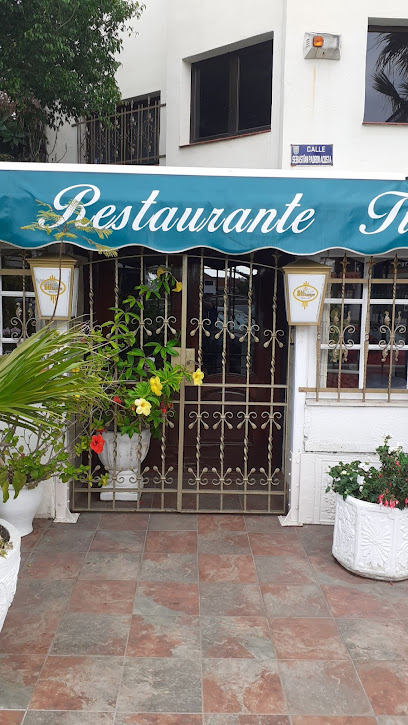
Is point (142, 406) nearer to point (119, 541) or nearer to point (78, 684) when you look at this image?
Result: point (119, 541)

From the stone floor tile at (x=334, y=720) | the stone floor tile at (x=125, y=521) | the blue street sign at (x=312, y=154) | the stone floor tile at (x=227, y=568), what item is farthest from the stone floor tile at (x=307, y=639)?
the blue street sign at (x=312, y=154)

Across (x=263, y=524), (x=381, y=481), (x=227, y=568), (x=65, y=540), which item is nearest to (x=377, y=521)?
(x=381, y=481)

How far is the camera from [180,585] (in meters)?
4.25

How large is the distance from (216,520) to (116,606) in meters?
1.65

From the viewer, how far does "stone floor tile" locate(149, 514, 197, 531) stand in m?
5.22

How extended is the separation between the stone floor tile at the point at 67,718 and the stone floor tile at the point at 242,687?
507mm

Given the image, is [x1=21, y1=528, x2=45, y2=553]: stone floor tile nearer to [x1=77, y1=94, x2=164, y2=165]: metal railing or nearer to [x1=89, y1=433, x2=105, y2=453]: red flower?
[x1=89, y1=433, x2=105, y2=453]: red flower

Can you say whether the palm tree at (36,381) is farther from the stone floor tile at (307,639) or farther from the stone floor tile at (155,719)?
the stone floor tile at (307,639)

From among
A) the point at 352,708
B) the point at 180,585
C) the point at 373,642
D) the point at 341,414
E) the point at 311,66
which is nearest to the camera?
the point at 352,708

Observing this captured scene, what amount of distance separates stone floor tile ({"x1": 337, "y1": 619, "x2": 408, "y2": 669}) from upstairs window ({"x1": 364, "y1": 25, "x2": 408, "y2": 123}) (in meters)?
4.72

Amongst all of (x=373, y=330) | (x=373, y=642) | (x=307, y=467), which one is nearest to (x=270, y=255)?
(x=373, y=330)

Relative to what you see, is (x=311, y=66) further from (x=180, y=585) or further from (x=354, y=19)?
(x=180, y=585)

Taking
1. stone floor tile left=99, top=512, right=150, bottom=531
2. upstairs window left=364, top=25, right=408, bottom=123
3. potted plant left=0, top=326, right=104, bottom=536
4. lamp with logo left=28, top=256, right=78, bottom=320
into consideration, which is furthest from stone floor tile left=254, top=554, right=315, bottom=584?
upstairs window left=364, top=25, right=408, bottom=123

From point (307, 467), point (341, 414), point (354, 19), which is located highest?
point (354, 19)
